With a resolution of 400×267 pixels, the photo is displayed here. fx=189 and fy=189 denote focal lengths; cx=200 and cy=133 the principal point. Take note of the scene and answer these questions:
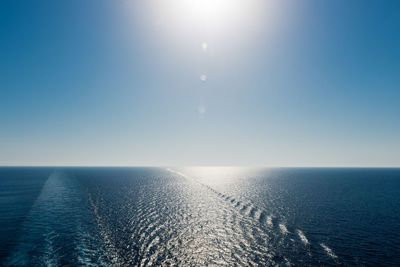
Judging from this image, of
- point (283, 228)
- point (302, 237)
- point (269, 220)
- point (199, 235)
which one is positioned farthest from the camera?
point (269, 220)

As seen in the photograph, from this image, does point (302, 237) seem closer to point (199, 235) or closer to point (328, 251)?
point (328, 251)

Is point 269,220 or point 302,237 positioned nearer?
point 302,237

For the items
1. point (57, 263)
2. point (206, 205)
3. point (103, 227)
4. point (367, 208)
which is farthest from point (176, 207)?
point (367, 208)

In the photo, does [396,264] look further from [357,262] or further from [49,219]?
[49,219]

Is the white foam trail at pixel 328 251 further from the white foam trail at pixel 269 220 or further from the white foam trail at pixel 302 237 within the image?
the white foam trail at pixel 269 220

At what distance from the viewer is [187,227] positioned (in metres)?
38.9

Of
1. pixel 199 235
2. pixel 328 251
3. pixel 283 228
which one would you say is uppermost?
pixel 283 228

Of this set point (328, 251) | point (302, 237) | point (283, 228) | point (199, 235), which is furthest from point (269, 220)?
point (199, 235)

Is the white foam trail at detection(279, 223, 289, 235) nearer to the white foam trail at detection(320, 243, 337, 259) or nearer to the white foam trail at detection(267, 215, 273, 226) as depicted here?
the white foam trail at detection(267, 215, 273, 226)

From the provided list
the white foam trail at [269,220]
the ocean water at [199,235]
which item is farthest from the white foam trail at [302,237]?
the white foam trail at [269,220]

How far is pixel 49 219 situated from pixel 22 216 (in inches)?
289

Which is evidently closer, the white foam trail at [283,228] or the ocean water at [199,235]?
the ocean water at [199,235]

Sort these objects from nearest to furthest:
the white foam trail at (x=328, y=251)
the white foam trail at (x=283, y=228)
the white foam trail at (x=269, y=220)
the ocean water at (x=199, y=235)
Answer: the ocean water at (x=199, y=235) → the white foam trail at (x=328, y=251) → the white foam trail at (x=283, y=228) → the white foam trail at (x=269, y=220)

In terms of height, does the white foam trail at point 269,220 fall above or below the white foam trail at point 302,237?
above
